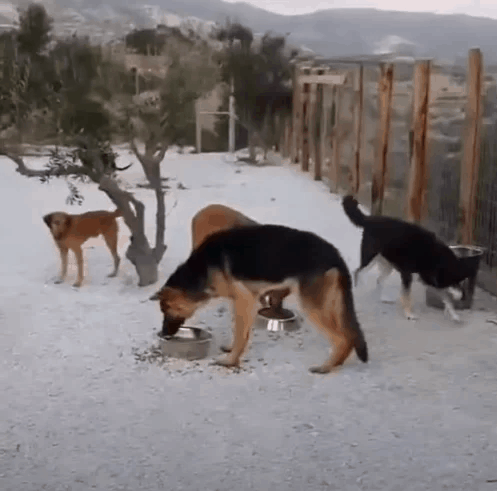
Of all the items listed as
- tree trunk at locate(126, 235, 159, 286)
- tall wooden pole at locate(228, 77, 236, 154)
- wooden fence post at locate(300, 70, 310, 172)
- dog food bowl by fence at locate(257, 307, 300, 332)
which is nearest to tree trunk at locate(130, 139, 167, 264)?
tree trunk at locate(126, 235, 159, 286)

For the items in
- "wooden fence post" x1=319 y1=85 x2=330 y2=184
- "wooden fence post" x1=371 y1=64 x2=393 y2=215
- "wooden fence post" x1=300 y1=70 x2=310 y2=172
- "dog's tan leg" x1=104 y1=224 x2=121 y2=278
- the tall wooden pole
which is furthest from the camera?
"wooden fence post" x1=300 y1=70 x2=310 y2=172

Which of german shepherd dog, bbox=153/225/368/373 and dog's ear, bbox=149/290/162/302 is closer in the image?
german shepherd dog, bbox=153/225/368/373

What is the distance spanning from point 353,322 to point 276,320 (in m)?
0.76

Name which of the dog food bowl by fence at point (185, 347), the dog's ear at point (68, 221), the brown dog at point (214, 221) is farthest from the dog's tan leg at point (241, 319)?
the dog's ear at point (68, 221)

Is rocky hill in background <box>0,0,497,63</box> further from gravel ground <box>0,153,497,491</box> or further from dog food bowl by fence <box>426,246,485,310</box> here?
gravel ground <box>0,153,497,491</box>

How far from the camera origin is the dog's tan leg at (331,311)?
140 inches

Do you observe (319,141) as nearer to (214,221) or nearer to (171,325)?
(214,221)

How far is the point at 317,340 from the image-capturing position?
4172 millimetres

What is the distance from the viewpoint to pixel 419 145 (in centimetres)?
596

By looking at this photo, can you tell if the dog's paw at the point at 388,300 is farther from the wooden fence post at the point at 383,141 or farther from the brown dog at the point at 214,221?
the wooden fence post at the point at 383,141

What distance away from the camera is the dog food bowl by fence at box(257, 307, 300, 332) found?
433 centimetres

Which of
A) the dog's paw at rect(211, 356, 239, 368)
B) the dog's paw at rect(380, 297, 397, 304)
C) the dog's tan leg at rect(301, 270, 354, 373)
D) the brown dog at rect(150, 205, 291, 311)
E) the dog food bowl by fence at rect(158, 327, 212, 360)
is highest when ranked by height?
the brown dog at rect(150, 205, 291, 311)

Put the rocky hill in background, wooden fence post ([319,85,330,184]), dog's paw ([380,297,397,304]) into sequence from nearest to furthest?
the rocky hill in background < dog's paw ([380,297,397,304]) < wooden fence post ([319,85,330,184])

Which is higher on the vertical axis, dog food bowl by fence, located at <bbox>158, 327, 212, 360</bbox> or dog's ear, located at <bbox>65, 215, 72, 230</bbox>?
dog's ear, located at <bbox>65, 215, 72, 230</bbox>
